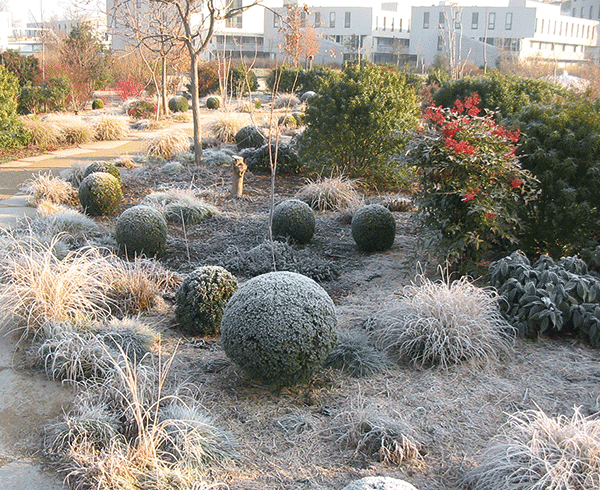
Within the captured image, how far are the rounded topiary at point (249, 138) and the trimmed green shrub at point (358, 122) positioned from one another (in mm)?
3159

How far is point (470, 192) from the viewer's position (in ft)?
16.6

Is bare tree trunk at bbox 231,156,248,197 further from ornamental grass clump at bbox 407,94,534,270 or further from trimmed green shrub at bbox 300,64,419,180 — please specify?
ornamental grass clump at bbox 407,94,534,270

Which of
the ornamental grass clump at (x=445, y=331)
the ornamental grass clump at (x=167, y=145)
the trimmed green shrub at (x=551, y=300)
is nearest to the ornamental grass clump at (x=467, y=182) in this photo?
the trimmed green shrub at (x=551, y=300)

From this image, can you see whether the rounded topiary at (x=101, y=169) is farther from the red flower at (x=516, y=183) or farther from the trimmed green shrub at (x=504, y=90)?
the red flower at (x=516, y=183)

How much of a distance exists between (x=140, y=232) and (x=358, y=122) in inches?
174

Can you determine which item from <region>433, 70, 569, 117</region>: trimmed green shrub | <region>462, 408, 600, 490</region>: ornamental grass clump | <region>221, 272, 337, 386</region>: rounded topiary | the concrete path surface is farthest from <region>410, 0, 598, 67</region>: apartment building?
<region>462, 408, 600, 490</region>: ornamental grass clump

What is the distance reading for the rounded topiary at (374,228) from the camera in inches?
260

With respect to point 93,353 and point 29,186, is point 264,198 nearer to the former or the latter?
point 29,186

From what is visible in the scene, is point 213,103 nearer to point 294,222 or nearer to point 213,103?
point 213,103

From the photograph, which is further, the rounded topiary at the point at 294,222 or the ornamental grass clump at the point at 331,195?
the ornamental grass clump at the point at 331,195

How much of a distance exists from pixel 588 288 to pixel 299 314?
2521 millimetres

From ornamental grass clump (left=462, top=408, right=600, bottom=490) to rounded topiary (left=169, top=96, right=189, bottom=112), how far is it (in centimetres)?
2056

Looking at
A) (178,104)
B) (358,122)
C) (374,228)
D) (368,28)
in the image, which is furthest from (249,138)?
(368,28)

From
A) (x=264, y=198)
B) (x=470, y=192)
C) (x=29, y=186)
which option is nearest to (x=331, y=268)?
(x=470, y=192)
